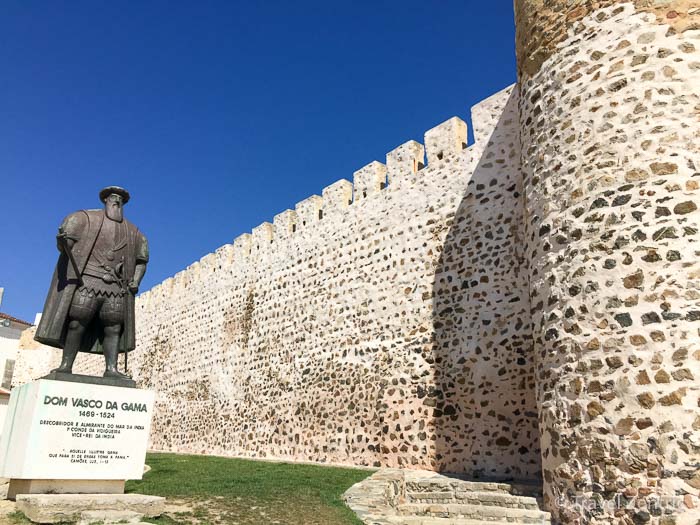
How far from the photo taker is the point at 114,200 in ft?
18.8

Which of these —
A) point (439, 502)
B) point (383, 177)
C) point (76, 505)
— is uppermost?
point (383, 177)

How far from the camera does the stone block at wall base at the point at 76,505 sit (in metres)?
4.25

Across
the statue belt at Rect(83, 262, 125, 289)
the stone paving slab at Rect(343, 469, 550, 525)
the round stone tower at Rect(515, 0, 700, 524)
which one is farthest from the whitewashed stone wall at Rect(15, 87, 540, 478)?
the statue belt at Rect(83, 262, 125, 289)

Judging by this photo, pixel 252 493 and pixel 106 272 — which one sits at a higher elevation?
pixel 106 272

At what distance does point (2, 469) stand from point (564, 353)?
16.1 feet

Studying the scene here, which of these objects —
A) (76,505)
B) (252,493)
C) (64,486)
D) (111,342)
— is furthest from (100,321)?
(252,493)

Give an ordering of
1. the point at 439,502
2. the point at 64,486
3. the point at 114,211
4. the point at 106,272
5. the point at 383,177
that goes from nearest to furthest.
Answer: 1. the point at 64,486
2. the point at 106,272
3. the point at 114,211
4. the point at 439,502
5. the point at 383,177

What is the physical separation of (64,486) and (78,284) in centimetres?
168

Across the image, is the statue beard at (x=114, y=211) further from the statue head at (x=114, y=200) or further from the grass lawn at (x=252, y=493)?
the grass lawn at (x=252, y=493)

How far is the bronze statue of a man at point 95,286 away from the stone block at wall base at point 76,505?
102cm

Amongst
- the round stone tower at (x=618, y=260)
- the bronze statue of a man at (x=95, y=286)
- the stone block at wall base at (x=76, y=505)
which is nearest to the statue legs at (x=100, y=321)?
the bronze statue of a man at (x=95, y=286)

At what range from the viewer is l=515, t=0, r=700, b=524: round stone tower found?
4.66 meters

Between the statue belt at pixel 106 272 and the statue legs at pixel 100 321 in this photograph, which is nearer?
the statue legs at pixel 100 321

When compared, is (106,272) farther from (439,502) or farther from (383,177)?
(383,177)
